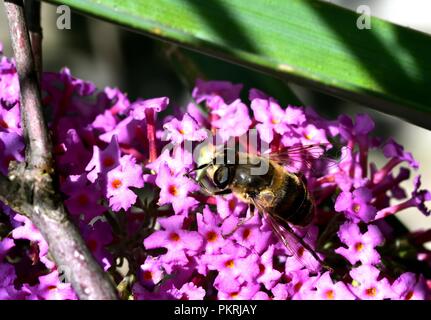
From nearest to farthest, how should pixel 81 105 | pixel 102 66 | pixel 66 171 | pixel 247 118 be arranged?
pixel 66 171, pixel 247 118, pixel 81 105, pixel 102 66

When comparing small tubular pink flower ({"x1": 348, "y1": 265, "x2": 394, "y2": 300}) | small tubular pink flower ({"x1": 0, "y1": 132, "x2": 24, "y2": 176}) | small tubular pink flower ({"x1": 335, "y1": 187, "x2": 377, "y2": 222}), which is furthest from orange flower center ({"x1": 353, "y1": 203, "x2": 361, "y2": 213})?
small tubular pink flower ({"x1": 0, "y1": 132, "x2": 24, "y2": 176})

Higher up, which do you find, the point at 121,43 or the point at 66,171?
the point at 66,171

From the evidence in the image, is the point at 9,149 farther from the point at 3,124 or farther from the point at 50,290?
the point at 50,290

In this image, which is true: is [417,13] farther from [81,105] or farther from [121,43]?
[81,105]

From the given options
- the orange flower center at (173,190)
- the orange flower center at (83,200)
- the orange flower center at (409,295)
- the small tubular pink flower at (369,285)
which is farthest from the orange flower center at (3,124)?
the orange flower center at (409,295)
